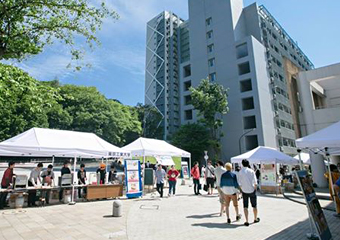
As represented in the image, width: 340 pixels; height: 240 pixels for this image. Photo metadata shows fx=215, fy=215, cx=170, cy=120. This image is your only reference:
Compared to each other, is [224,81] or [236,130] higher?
[224,81]

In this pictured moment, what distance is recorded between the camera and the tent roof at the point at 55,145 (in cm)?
940

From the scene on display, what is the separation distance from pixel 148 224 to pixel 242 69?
1574 inches

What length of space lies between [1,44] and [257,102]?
119 ft

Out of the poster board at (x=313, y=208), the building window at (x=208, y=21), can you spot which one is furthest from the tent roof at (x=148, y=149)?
the building window at (x=208, y=21)

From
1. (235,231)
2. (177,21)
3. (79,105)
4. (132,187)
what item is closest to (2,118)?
(79,105)

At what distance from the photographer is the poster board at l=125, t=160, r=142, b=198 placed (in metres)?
11.6

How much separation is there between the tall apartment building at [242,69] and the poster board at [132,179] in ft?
94.5

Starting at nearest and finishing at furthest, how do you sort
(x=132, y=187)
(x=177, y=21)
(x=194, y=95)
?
(x=132, y=187) < (x=194, y=95) < (x=177, y=21)

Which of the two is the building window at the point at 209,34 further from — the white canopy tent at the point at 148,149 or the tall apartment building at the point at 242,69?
the white canopy tent at the point at 148,149

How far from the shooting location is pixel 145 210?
28.7 ft

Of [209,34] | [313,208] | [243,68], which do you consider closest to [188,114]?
[243,68]

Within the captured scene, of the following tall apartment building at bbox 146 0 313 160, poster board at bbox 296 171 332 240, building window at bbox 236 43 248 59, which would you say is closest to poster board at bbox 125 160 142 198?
poster board at bbox 296 171 332 240

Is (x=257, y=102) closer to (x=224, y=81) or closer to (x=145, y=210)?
(x=224, y=81)

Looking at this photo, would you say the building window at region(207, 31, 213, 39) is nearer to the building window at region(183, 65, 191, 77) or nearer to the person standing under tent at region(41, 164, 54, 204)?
the building window at region(183, 65, 191, 77)
